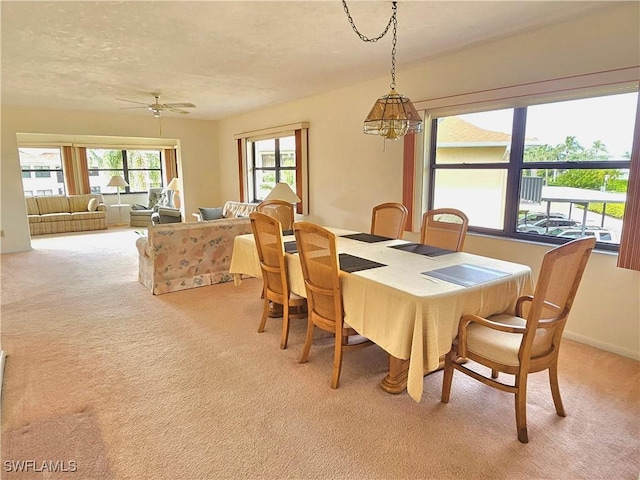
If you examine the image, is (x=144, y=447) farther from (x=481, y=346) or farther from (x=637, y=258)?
(x=637, y=258)

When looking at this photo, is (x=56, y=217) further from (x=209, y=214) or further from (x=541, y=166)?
(x=541, y=166)

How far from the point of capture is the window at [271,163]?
6.19 metres

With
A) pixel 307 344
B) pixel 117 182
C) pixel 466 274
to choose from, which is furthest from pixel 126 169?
pixel 466 274

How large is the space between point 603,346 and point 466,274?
1.59m

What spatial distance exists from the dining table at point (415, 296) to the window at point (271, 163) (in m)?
3.72

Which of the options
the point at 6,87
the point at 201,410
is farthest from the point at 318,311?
the point at 6,87

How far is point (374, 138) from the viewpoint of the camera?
176 inches

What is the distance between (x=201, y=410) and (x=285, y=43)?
2.93 meters

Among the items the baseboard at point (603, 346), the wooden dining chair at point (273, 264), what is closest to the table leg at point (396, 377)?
the wooden dining chair at point (273, 264)

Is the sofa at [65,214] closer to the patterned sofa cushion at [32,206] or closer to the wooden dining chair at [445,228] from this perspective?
the patterned sofa cushion at [32,206]

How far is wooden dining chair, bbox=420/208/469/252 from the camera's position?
2916mm

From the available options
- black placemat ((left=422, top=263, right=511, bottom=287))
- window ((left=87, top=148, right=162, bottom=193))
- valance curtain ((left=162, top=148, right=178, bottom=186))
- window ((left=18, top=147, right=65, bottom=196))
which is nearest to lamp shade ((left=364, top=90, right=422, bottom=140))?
black placemat ((left=422, top=263, right=511, bottom=287))

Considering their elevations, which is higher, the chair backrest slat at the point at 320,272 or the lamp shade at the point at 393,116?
the lamp shade at the point at 393,116

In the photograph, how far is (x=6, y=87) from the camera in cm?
464
